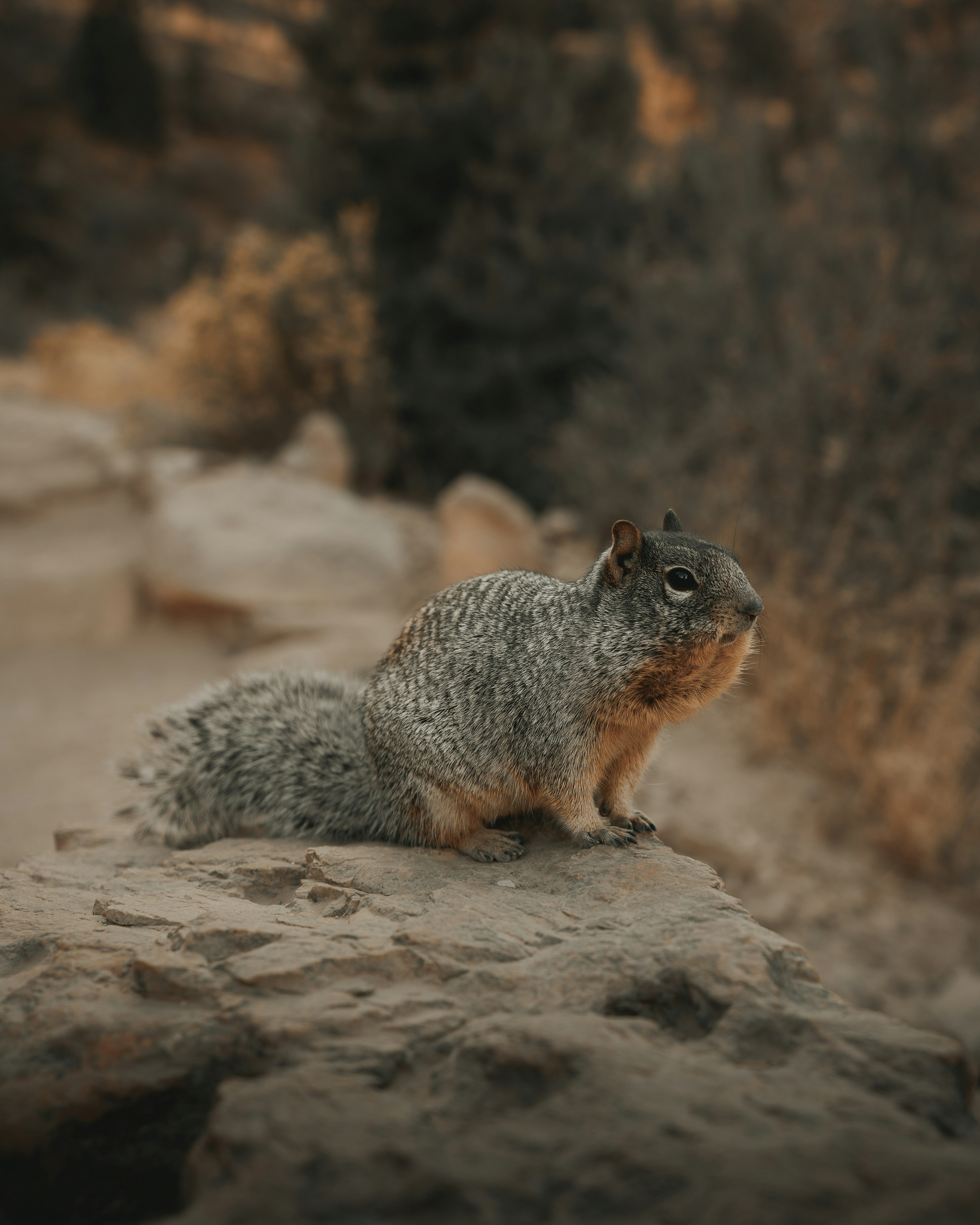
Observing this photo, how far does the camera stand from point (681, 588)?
9.31ft

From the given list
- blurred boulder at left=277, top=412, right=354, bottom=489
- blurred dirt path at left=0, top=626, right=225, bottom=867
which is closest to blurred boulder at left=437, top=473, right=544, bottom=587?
blurred boulder at left=277, top=412, right=354, bottom=489

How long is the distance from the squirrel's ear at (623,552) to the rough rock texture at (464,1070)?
919 mm

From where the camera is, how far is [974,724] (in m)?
6.25

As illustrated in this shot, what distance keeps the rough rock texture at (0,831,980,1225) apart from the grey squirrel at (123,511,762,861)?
41cm

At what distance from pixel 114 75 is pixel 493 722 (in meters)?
30.7

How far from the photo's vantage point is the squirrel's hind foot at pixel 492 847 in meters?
3.17

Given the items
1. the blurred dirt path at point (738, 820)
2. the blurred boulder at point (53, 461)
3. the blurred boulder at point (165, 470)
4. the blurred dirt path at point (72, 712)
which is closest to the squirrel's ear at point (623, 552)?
the blurred dirt path at point (738, 820)

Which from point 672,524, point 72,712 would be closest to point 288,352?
point 72,712

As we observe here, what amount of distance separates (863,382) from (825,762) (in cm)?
316

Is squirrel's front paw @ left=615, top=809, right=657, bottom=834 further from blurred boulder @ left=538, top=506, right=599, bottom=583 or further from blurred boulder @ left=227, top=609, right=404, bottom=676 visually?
blurred boulder @ left=538, top=506, right=599, bottom=583

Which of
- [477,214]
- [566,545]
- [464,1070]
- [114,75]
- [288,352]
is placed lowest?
[464,1070]

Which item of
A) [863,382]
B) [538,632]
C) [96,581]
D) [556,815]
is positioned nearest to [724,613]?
[538,632]

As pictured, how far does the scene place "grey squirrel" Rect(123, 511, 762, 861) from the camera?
9.43ft

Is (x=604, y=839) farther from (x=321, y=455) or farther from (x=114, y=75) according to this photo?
(x=114, y=75)
